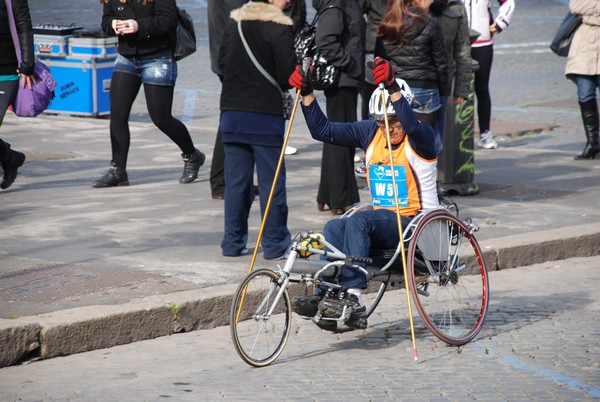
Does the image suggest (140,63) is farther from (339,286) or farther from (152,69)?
(339,286)

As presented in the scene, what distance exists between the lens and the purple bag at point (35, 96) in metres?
9.77

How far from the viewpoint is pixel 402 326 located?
6.80 m

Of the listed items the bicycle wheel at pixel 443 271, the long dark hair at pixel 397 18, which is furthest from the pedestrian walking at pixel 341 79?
the bicycle wheel at pixel 443 271

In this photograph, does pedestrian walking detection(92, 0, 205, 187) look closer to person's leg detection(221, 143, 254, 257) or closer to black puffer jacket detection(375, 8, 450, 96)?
black puffer jacket detection(375, 8, 450, 96)

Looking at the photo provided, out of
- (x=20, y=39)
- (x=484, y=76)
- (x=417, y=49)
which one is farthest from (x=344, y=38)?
(x=484, y=76)

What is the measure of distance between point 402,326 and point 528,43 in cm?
1625

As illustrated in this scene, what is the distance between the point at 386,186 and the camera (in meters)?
6.45

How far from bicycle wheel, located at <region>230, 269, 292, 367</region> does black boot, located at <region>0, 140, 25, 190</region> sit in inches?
170

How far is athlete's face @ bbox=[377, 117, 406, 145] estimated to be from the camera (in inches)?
255

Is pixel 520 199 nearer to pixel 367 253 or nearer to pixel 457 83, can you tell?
pixel 457 83

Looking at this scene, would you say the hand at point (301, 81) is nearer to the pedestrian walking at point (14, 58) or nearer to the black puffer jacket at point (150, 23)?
the black puffer jacket at point (150, 23)

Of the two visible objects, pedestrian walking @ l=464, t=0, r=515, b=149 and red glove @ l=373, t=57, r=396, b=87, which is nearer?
red glove @ l=373, t=57, r=396, b=87

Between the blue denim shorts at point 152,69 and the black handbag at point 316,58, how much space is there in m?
1.48

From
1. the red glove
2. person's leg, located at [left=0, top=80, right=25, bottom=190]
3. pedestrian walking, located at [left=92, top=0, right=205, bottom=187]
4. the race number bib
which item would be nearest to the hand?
the red glove
